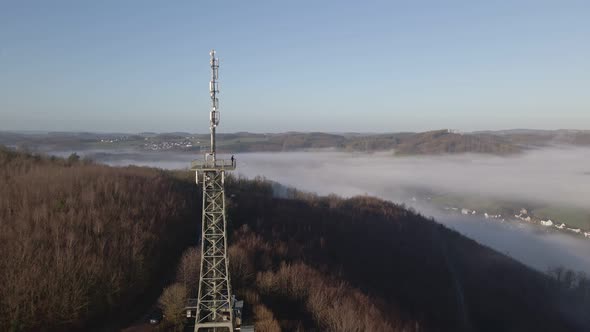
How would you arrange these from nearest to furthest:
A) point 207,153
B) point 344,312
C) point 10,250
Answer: point 207,153 → point 10,250 → point 344,312

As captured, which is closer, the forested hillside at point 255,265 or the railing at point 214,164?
the railing at point 214,164

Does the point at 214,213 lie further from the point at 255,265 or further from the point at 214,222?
the point at 255,265

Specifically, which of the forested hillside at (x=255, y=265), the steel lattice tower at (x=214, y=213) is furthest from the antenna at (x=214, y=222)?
the forested hillside at (x=255, y=265)

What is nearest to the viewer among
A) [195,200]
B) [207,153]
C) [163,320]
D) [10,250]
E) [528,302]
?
[207,153]

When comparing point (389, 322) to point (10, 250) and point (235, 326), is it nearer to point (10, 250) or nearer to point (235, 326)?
point (235, 326)

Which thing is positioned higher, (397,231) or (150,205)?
(150,205)

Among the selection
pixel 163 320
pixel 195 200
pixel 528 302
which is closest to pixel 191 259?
pixel 163 320

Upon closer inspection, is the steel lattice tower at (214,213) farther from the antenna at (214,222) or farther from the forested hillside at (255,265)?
the forested hillside at (255,265)
